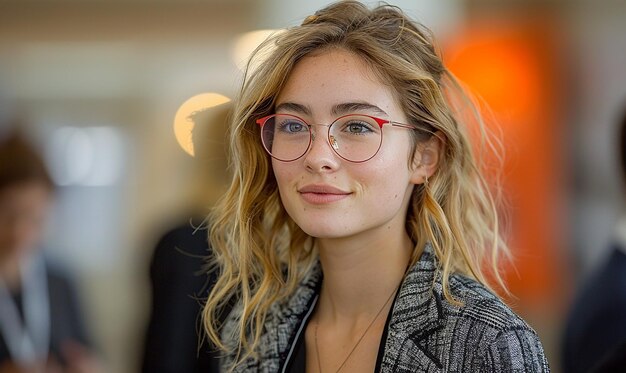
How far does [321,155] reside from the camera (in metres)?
1.79

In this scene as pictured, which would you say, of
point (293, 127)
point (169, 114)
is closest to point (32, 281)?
point (293, 127)

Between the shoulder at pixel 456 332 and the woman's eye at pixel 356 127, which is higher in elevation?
the woman's eye at pixel 356 127

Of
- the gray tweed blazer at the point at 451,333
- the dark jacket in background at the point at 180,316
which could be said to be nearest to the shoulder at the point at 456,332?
the gray tweed blazer at the point at 451,333

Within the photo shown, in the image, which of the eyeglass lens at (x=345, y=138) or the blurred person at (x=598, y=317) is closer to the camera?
the eyeglass lens at (x=345, y=138)

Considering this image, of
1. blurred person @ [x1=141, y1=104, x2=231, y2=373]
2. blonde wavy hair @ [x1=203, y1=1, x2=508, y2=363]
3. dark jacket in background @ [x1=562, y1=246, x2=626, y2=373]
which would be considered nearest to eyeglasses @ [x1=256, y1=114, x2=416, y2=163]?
blonde wavy hair @ [x1=203, y1=1, x2=508, y2=363]

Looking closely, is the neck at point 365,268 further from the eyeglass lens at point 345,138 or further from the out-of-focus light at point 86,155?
the out-of-focus light at point 86,155

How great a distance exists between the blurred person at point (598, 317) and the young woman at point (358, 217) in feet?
2.38

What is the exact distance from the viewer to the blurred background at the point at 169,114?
21.7 feet

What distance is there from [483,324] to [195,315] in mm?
1147

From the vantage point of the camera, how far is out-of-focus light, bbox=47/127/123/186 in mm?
6746

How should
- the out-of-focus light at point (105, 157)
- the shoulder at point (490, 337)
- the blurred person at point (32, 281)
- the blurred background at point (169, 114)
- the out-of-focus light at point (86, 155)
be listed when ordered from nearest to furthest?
1. the shoulder at point (490, 337)
2. the blurred person at point (32, 281)
3. the blurred background at point (169, 114)
4. the out-of-focus light at point (86, 155)
5. the out-of-focus light at point (105, 157)

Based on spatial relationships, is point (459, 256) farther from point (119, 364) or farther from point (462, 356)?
point (119, 364)

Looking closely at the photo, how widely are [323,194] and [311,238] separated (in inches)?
15.5

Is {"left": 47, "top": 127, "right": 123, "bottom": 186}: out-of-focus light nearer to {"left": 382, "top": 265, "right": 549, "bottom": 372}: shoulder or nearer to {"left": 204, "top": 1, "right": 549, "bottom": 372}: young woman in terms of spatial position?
{"left": 204, "top": 1, "right": 549, "bottom": 372}: young woman
